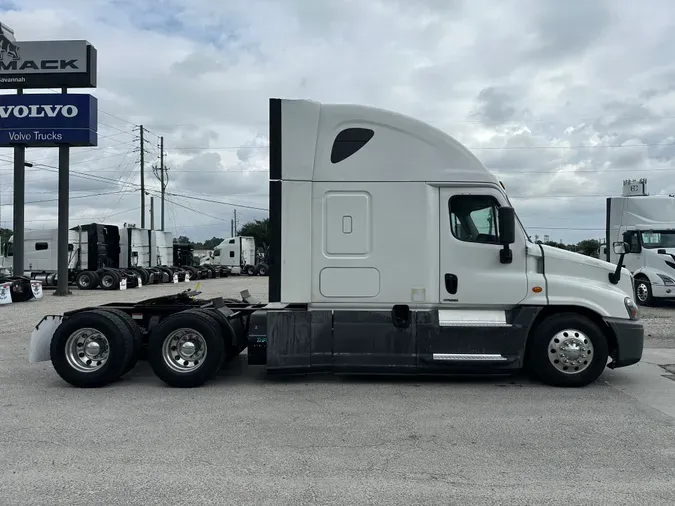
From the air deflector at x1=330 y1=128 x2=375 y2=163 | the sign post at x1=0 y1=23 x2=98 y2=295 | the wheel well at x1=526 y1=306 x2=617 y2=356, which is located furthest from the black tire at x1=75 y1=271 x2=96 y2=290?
the wheel well at x1=526 y1=306 x2=617 y2=356

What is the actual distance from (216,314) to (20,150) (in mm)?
19860

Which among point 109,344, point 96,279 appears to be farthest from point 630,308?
point 96,279

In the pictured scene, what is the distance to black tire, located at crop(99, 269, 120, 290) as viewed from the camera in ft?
90.7

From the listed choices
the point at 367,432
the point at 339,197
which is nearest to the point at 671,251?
the point at 339,197

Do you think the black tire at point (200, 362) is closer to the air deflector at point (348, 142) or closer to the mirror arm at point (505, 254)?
the air deflector at point (348, 142)

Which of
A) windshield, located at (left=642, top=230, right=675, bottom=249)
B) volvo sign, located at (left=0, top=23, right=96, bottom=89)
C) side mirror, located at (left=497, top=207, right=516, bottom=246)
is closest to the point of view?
side mirror, located at (left=497, top=207, right=516, bottom=246)

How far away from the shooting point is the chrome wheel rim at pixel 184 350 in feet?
23.4

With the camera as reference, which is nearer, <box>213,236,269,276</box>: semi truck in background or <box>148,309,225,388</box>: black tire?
<box>148,309,225,388</box>: black tire

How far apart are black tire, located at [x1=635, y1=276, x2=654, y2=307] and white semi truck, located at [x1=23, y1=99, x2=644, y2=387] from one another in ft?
39.5

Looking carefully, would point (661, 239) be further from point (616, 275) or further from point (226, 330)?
point (226, 330)

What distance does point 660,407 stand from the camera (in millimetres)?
6332

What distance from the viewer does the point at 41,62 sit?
22.4 metres

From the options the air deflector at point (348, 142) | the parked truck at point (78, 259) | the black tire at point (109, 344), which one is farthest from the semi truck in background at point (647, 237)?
the parked truck at point (78, 259)

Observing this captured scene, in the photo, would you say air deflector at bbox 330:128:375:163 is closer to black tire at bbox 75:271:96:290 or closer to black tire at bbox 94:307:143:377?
black tire at bbox 94:307:143:377
